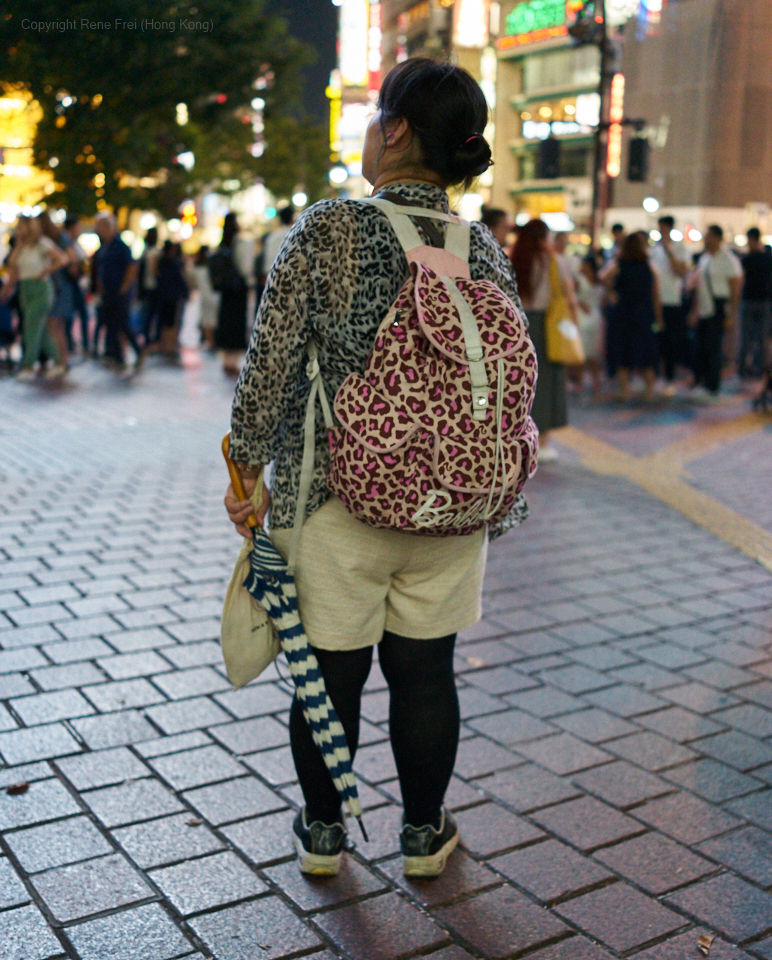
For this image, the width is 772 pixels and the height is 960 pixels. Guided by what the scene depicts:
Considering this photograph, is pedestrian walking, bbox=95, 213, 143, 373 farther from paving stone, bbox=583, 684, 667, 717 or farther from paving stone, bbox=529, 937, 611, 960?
paving stone, bbox=529, 937, 611, 960

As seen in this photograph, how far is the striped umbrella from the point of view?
2488mm

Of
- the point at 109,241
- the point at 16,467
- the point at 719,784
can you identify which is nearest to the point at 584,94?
the point at 109,241

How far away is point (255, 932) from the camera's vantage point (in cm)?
243

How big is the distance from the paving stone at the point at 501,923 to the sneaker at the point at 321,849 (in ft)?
0.95

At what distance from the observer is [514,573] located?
17.6 feet

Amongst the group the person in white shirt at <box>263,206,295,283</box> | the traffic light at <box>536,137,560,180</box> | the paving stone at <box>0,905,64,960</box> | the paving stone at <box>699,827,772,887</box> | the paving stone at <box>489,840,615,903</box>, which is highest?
the traffic light at <box>536,137,560,180</box>

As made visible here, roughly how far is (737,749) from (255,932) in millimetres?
1717

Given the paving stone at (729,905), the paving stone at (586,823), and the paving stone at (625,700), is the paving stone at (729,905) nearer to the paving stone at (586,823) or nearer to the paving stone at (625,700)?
the paving stone at (586,823)

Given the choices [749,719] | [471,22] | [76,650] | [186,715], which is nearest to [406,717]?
[186,715]

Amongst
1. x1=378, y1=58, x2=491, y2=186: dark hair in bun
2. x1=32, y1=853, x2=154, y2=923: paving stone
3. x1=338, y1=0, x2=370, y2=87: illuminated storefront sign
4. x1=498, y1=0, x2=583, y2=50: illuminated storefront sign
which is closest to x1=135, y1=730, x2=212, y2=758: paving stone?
x1=32, y1=853, x2=154, y2=923: paving stone

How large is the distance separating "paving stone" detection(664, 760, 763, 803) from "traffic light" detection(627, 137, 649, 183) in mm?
15001

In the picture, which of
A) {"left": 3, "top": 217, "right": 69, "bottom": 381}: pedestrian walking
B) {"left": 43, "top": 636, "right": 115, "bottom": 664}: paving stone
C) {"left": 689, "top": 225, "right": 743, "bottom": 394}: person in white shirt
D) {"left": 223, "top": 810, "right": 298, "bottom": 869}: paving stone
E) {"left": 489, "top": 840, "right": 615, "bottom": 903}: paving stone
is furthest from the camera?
{"left": 689, "top": 225, "right": 743, "bottom": 394}: person in white shirt

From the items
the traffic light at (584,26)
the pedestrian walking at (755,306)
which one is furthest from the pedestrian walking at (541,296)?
the traffic light at (584,26)

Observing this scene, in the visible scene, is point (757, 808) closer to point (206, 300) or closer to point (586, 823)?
point (586, 823)
